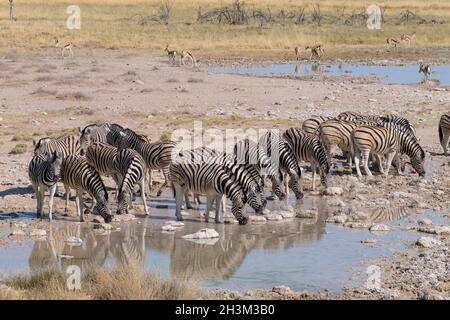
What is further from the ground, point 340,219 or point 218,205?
point 218,205

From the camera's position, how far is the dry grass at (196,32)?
4728 cm

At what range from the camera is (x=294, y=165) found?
590 inches

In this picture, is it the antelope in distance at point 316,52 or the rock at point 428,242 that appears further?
the antelope in distance at point 316,52

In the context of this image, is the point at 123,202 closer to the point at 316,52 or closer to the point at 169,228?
the point at 169,228

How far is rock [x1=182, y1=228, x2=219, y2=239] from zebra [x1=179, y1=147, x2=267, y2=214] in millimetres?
871

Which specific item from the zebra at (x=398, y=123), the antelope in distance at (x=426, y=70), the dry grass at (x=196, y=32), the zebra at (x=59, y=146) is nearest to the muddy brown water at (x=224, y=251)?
the zebra at (x=59, y=146)

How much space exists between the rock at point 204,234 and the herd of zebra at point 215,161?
2.01 ft

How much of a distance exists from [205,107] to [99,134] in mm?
9768

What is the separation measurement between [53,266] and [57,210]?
3682mm

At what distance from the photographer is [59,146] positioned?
15.1 meters

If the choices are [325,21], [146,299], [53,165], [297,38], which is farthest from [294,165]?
[325,21]

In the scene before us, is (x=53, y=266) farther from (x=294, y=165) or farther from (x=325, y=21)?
(x=325, y=21)

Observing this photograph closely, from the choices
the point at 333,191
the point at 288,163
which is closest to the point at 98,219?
the point at 288,163

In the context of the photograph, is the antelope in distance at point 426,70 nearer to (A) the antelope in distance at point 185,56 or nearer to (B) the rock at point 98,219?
(A) the antelope in distance at point 185,56
